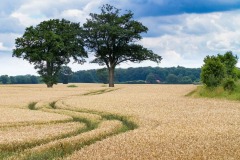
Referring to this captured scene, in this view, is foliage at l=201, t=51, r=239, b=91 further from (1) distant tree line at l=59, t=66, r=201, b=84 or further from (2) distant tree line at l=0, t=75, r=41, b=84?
(2) distant tree line at l=0, t=75, r=41, b=84

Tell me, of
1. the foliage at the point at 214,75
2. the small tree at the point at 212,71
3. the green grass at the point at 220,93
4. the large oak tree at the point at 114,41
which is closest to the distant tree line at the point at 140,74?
the large oak tree at the point at 114,41

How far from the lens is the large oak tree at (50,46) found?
72875 mm

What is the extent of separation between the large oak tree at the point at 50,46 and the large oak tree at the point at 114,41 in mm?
2715

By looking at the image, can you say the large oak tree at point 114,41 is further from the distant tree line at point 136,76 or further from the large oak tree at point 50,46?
the distant tree line at point 136,76

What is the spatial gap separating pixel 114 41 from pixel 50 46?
1296 centimetres

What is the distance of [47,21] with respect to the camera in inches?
3083

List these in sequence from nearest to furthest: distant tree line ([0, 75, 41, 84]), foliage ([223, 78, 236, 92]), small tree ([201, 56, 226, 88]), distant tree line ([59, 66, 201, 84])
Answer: foliage ([223, 78, 236, 92]) < small tree ([201, 56, 226, 88]) < distant tree line ([0, 75, 41, 84]) < distant tree line ([59, 66, 201, 84])

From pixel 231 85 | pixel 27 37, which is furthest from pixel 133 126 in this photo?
pixel 27 37

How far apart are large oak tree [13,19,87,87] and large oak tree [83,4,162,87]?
2.72 meters

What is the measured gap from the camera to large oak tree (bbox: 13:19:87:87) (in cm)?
7288

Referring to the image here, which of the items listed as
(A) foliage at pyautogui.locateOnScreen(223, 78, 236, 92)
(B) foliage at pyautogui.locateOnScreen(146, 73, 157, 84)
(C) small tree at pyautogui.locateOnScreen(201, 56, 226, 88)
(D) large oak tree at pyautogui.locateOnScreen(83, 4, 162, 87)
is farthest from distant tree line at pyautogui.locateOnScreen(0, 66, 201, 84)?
(A) foliage at pyautogui.locateOnScreen(223, 78, 236, 92)

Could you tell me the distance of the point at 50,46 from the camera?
74875 mm

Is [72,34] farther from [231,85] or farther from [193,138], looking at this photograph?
[193,138]

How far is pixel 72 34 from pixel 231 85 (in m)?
42.1
